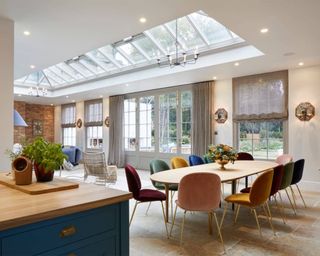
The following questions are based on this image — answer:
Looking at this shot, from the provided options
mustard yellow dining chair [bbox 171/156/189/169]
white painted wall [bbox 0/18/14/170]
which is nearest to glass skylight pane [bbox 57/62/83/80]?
white painted wall [bbox 0/18/14/170]

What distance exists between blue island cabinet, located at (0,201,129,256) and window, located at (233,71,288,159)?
5.84 meters

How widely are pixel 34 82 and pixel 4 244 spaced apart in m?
10.2

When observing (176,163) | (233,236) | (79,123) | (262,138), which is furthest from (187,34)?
(79,123)

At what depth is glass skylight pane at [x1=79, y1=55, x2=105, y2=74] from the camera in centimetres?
812

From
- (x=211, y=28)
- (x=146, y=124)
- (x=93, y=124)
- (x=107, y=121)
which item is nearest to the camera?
(x=211, y=28)

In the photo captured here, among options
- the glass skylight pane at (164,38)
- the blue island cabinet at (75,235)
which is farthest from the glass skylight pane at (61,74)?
the blue island cabinet at (75,235)

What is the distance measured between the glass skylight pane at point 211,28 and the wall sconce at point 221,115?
2.16 m

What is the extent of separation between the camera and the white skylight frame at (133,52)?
5695 millimetres

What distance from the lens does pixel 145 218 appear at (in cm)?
408

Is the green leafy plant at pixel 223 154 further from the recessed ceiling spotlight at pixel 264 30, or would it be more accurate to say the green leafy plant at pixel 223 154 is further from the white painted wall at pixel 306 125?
the white painted wall at pixel 306 125

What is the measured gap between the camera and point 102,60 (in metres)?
7.93

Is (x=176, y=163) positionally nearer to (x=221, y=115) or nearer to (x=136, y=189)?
(x=136, y=189)

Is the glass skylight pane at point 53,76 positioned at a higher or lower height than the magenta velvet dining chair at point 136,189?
higher

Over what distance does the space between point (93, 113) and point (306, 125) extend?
7.99 metres
